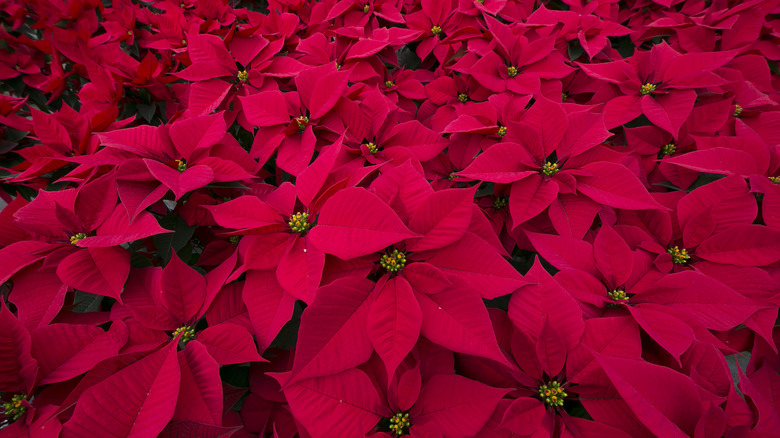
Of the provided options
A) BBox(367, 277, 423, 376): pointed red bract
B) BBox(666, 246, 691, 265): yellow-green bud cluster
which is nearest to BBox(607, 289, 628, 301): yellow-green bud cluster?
BBox(666, 246, 691, 265): yellow-green bud cluster

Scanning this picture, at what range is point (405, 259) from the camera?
1.38 ft

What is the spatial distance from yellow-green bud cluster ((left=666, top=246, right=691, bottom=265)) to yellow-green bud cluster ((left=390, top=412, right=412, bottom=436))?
416 mm

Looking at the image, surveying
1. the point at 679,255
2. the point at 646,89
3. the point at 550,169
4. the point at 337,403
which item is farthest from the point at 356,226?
the point at 646,89

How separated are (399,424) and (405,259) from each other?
17cm

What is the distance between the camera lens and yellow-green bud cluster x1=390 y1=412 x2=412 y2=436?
0.37 meters

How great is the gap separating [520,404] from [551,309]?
0.11m

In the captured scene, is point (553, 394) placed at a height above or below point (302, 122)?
below

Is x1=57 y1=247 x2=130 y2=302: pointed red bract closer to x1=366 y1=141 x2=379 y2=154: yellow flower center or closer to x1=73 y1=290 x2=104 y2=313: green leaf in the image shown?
x1=73 y1=290 x2=104 y2=313: green leaf

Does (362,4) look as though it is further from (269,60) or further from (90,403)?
(90,403)

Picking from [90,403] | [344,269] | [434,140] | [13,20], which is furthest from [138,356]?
[13,20]

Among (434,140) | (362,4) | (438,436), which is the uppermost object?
(362,4)

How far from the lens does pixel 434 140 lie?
0.61 meters

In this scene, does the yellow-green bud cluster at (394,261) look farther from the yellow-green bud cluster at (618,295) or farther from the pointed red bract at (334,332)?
the yellow-green bud cluster at (618,295)

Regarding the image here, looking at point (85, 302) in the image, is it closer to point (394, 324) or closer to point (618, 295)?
point (394, 324)
